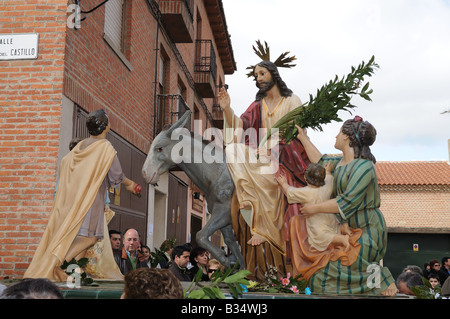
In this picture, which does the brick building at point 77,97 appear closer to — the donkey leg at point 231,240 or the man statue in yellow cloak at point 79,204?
the man statue in yellow cloak at point 79,204

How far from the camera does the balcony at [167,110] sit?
1317 centimetres

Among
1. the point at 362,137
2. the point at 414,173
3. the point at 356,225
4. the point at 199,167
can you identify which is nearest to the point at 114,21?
the point at 199,167

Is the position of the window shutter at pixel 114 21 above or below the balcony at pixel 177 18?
below

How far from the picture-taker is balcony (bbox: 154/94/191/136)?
13172 mm

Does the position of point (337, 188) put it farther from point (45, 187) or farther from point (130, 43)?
point (130, 43)

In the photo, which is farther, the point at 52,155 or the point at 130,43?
the point at 130,43

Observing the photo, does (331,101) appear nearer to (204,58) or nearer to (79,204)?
(79,204)

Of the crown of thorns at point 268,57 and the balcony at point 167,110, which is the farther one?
the balcony at point 167,110

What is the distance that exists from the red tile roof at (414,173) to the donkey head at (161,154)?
69.3ft

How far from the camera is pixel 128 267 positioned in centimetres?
620

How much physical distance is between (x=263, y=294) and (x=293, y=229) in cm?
76

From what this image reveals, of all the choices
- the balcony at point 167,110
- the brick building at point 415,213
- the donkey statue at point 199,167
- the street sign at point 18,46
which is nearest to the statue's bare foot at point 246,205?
the donkey statue at point 199,167

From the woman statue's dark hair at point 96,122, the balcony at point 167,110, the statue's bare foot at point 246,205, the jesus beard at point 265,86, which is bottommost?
the statue's bare foot at point 246,205
